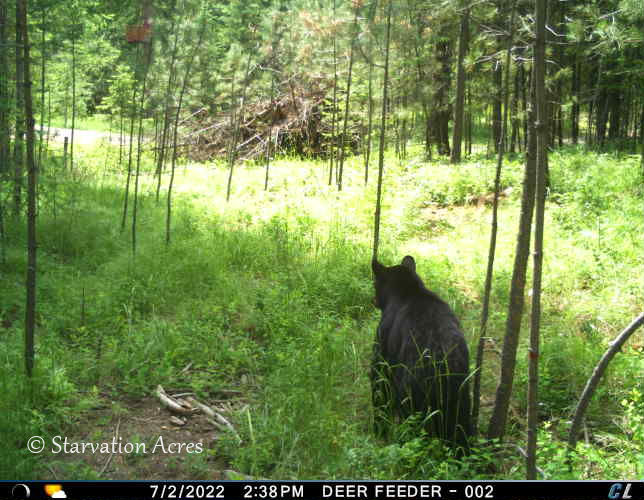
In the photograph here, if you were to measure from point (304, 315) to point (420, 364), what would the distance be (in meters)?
2.84

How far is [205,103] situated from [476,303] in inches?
622

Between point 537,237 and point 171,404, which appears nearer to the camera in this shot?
point 537,237

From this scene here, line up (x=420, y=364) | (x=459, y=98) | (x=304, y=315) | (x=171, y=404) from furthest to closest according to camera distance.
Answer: (x=459, y=98)
(x=304, y=315)
(x=171, y=404)
(x=420, y=364)

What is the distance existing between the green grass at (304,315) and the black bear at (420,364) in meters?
0.20

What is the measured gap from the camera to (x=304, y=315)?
6.52m

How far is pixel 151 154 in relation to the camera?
22.9 meters

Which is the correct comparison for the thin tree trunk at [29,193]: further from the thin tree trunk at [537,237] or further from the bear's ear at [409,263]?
the thin tree trunk at [537,237]

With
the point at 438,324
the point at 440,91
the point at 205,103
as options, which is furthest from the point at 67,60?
the point at 438,324

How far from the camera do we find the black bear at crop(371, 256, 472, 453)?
369 centimetres

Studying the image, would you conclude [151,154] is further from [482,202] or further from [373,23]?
[482,202]

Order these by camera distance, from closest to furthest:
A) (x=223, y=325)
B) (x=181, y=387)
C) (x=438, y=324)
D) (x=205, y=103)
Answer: (x=438, y=324) → (x=181, y=387) → (x=223, y=325) → (x=205, y=103)
